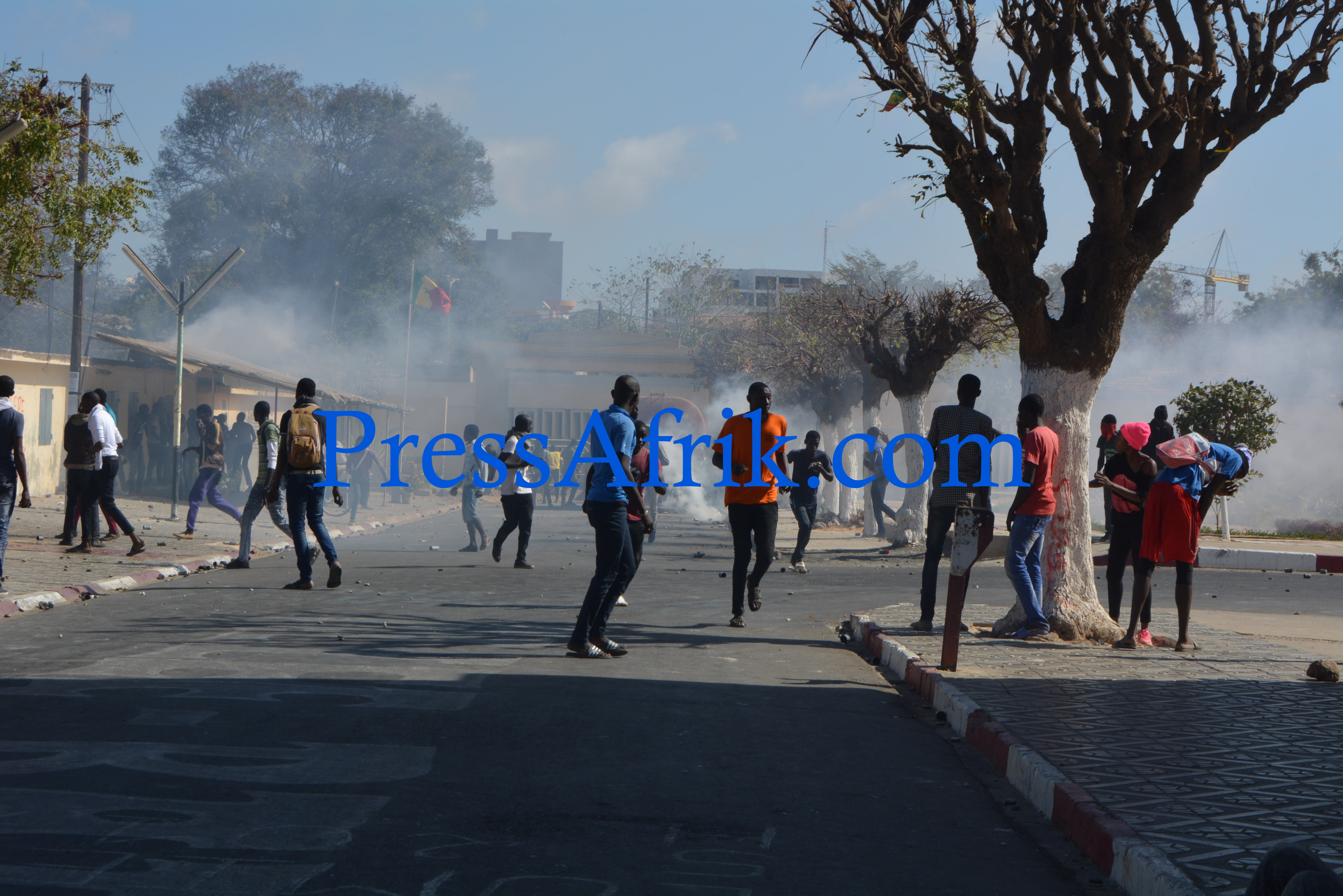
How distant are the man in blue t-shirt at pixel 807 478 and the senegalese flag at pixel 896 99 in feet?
22.2

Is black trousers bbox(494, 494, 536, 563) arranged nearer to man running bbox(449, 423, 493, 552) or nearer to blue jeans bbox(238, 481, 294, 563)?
man running bbox(449, 423, 493, 552)

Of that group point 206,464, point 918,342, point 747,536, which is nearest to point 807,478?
point 918,342

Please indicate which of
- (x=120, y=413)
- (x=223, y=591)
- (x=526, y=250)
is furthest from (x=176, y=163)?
(x=526, y=250)

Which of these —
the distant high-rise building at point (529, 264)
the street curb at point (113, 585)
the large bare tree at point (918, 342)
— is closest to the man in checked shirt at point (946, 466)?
the street curb at point (113, 585)

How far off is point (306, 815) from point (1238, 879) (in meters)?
3.22

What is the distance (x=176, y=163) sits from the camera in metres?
53.0

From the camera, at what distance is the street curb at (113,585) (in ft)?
33.2

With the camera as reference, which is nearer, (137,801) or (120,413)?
(137,801)

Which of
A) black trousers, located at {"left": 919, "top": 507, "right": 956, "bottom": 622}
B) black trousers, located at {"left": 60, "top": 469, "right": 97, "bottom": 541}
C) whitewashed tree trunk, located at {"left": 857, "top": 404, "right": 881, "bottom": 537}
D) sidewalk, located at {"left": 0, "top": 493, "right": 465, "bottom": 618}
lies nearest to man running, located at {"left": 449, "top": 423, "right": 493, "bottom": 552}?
sidewalk, located at {"left": 0, "top": 493, "right": 465, "bottom": 618}

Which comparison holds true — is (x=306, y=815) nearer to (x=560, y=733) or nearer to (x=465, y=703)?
(x=560, y=733)

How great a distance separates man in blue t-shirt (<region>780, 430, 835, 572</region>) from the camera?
1669 cm

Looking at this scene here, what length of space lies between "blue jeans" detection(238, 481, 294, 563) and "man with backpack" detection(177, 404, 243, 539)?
2.66m

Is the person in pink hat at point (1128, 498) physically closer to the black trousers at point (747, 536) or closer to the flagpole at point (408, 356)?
the black trousers at point (747, 536)

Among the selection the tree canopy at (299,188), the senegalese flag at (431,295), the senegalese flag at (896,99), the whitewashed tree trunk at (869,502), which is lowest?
the whitewashed tree trunk at (869,502)
